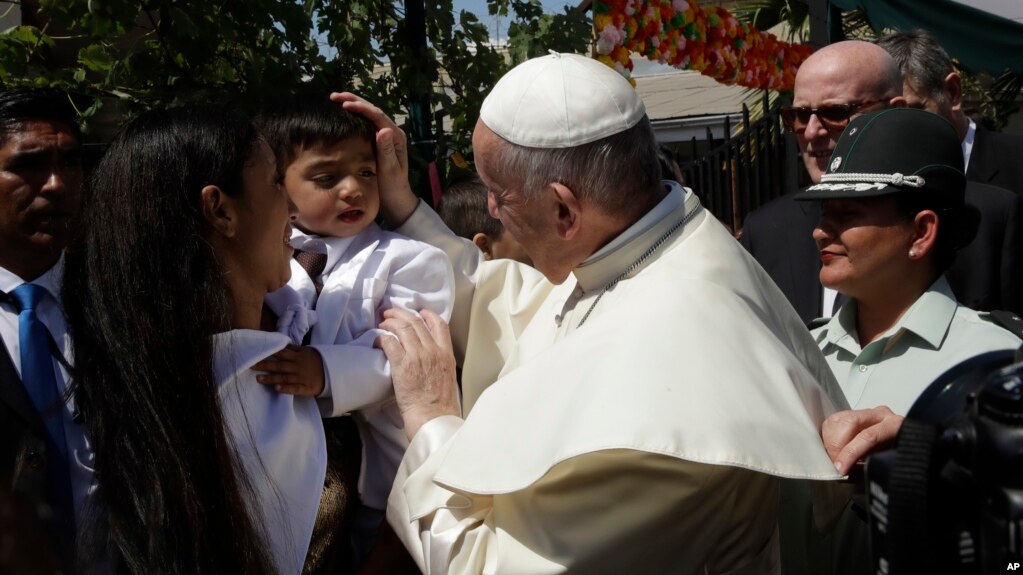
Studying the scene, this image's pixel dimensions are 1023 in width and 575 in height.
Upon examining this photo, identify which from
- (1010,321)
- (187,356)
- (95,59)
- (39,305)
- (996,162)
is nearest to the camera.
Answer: (187,356)

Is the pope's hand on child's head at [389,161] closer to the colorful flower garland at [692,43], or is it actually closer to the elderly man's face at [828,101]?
the elderly man's face at [828,101]

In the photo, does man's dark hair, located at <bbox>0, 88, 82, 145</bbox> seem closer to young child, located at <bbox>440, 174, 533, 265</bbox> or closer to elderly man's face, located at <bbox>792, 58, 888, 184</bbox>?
young child, located at <bbox>440, 174, 533, 265</bbox>

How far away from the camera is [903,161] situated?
251 centimetres

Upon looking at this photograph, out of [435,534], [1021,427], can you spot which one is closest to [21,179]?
[435,534]

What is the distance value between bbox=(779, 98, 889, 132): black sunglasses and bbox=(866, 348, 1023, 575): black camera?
8.76ft

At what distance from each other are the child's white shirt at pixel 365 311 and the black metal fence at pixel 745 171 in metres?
5.15

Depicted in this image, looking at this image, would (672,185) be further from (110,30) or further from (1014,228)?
(110,30)

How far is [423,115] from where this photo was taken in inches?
149

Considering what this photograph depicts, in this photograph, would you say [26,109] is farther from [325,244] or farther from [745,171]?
[745,171]

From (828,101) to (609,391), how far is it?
2132mm

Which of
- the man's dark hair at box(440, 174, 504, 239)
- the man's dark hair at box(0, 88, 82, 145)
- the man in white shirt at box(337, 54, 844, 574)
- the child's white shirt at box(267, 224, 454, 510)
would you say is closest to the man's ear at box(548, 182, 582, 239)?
the man in white shirt at box(337, 54, 844, 574)

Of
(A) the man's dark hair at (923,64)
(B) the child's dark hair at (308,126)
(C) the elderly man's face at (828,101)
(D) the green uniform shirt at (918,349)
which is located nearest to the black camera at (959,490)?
(D) the green uniform shirt at (918,349)

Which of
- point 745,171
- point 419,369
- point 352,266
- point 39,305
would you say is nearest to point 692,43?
point 745,171

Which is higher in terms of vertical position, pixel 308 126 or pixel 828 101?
pixel 308 126
